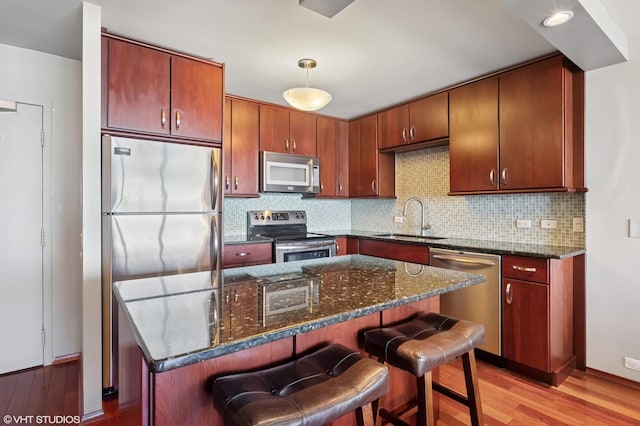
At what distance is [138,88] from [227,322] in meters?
1.97

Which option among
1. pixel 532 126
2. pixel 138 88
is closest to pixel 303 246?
pixel 138 88

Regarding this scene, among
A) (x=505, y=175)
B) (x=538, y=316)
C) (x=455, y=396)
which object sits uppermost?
(x=505, y=175)

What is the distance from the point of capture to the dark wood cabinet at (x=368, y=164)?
4.02 metres

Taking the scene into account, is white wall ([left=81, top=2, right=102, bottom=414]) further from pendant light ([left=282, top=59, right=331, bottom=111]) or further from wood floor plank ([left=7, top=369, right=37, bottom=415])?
pendant light ([left=282, top=59, right=331, bottom=111])

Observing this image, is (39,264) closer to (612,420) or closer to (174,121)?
(174,121)

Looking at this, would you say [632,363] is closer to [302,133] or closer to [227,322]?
[227,322]

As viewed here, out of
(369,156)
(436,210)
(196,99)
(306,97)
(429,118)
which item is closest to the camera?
(306,97)

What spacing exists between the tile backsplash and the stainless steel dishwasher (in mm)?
586

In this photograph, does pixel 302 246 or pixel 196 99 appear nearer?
pixel 196 99

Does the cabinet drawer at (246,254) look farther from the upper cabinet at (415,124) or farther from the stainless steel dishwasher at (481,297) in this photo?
the upper cabinet at (415,124)

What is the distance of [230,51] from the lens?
8.25ft

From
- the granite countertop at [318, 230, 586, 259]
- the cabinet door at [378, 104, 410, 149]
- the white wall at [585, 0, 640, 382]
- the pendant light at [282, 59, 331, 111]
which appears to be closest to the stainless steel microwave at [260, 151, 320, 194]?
the cabinet door at [378, 104, 410, 149]

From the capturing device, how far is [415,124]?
3.49 metres

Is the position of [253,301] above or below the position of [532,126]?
below
